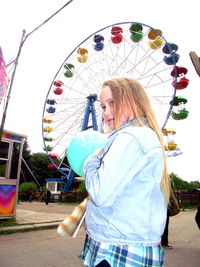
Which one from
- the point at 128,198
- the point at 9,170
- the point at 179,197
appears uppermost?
the point at 9,170

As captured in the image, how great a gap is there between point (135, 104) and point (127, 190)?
1.46 ft

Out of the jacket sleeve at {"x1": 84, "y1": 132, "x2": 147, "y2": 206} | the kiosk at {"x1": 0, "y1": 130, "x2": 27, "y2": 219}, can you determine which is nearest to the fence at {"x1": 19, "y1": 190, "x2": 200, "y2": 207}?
the kiosk at {"x1": 0, "y1": 130, "x2": 27, "y2": 219}

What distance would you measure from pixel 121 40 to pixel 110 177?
1496 cm

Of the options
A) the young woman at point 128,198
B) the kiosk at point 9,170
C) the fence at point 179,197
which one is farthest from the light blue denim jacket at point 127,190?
the fence at point 179,197

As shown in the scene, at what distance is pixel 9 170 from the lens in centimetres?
1018

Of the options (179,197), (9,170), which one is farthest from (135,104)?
(179,197)

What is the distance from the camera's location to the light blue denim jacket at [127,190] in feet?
3.77

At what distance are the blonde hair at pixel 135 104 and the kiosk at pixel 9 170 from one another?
923 centimetres

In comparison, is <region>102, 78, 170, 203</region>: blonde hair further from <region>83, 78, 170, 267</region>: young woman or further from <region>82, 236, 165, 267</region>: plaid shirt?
<region>82, 236, 165, 267</region>: plaid shirt

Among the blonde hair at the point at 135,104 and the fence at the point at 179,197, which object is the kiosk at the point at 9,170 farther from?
the fence at the point at 179,197

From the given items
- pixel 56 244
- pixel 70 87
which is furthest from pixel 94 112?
pixel 56 244

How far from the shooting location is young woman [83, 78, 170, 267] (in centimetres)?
115

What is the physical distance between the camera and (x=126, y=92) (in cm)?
139

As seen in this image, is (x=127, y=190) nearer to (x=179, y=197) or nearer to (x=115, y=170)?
(x=115, y=170)
